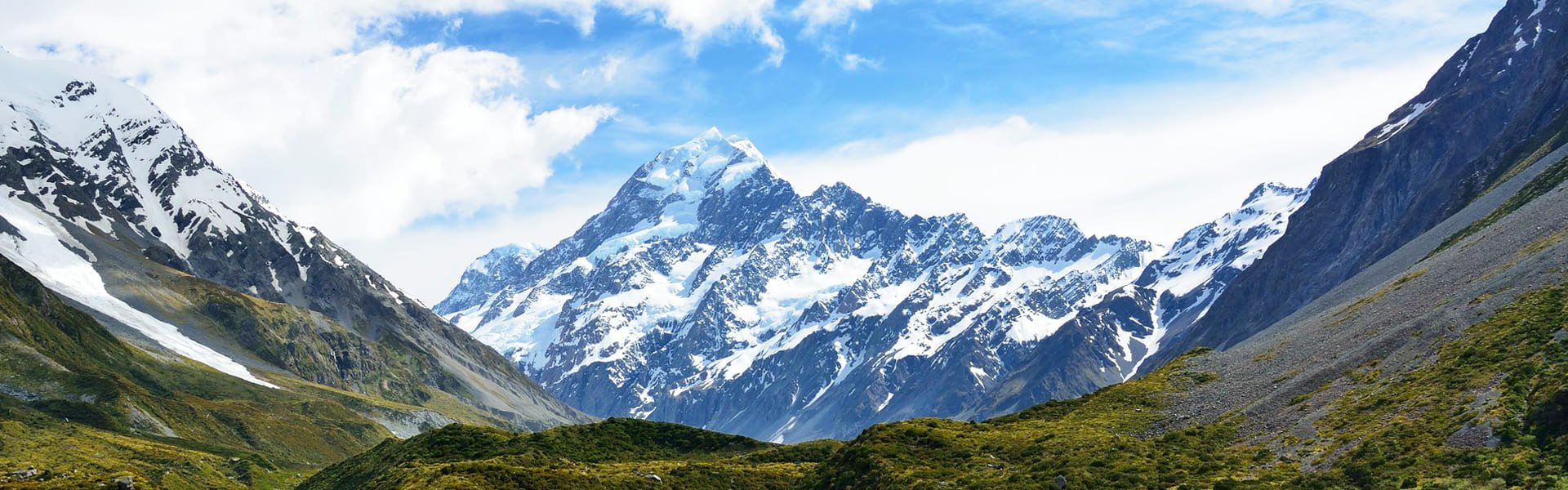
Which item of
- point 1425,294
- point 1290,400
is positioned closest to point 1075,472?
point 1290,400

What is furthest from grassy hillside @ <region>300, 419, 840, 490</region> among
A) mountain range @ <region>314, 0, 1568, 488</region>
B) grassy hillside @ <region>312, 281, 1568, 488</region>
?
mountain range @ <region>314, 0, 1568, 488</region>

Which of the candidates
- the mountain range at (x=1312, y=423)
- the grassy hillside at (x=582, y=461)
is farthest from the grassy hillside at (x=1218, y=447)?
the grassy hillside at (x=582, y=461)

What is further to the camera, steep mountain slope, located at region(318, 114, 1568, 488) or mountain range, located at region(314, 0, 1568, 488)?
mountain range, located at region(314, 0, 1568, 488)

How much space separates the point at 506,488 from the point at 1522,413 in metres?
72.6

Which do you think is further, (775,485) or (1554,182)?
(1554,182)

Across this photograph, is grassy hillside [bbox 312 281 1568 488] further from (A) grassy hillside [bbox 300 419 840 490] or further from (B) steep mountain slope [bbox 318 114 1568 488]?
(A) grassy hillside [bbox 300 419 840 490]

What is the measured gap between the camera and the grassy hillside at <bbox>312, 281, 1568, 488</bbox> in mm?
60031

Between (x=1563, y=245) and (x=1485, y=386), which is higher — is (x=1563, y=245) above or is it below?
above

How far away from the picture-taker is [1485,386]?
67.9 m

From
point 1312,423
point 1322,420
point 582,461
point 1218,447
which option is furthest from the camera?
point 582,461

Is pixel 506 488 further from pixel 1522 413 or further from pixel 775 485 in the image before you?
pixel 1522 413

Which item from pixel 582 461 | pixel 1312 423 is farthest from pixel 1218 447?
pixel 582 461

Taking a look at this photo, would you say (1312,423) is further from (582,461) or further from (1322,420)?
(582,461)

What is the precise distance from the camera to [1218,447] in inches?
3049
